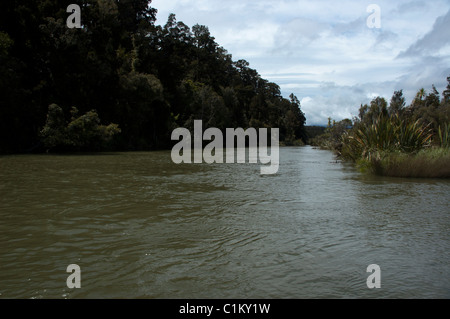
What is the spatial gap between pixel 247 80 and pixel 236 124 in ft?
106

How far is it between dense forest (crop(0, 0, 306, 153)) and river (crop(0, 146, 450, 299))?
22.3m

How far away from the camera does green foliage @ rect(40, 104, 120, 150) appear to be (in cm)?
3117

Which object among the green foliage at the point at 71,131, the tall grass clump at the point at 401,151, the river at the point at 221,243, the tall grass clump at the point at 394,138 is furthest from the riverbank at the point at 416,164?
the green foliage at the point at 71,131

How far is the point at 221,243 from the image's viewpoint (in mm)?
5984

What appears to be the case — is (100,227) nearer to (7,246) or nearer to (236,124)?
(7,246)

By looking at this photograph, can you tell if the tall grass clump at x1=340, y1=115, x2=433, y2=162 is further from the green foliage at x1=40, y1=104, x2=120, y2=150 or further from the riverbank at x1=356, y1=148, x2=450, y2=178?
the green foliage at x1=40, y1=104, x2=120, y2=150

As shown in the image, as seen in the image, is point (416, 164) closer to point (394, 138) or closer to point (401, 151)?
point (401, 151)

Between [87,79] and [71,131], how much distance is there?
641 centimetres

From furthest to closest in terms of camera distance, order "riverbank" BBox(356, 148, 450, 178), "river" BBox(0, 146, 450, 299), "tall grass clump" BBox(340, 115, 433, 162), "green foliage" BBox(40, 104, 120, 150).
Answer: "green foliage" BBox(40, 104, 120, 150) < "tall grass clump" BBox(340, 115, 433, 162) < "riverbank" BBox(356, 148, 450, 178) < "river" BBox(0, 146, 450, 299)

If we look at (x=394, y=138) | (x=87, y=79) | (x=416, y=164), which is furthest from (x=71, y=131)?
(x=416, y=164)

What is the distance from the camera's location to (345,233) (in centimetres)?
666

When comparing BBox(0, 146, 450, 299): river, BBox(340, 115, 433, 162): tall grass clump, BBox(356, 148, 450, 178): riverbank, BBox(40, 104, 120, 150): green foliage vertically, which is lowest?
BBox(0, 146, 450, 299): river

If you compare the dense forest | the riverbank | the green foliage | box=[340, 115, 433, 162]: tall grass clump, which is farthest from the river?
the dense forest

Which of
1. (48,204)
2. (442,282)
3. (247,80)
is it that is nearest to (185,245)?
(442,282)
